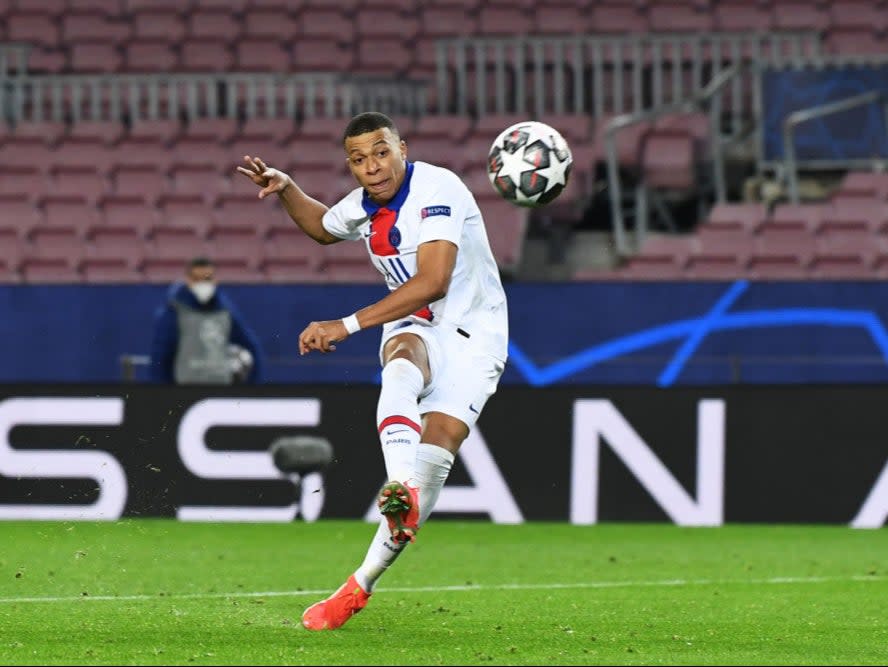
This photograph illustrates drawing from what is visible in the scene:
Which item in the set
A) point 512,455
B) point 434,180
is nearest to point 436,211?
point 434,180

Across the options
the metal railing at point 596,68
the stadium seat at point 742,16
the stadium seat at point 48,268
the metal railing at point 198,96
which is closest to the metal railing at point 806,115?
the metal railing at point 596,68

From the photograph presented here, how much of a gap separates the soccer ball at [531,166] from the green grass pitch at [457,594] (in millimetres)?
1776

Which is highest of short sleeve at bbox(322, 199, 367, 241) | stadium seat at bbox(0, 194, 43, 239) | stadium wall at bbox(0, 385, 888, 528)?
A: short sleeve at bbox(322, 199, 367, 241)

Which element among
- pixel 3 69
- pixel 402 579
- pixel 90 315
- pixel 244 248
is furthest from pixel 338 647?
pixel 3 69

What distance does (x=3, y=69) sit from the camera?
2012 centimetres

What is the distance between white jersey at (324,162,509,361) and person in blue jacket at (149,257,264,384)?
6.67m

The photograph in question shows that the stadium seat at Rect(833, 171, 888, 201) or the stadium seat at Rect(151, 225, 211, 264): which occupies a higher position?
the stadium seat at Rect(833, 171, 888, 201)

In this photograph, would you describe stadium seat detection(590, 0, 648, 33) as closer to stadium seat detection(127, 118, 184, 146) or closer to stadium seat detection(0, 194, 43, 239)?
stadium seat detection(127, 118, 184, 146)

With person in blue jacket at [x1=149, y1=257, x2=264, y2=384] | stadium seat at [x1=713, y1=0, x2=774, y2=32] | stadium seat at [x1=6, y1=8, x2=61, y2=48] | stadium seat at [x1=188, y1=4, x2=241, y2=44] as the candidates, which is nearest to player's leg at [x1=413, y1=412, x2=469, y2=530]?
person in blue jacket at [x1=149, y1=257, x2=264, y2=384]

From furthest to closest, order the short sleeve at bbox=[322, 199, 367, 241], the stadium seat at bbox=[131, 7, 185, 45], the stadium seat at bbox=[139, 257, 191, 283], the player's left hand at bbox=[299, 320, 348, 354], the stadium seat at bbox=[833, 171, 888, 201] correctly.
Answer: the stadium seat at bbox=[131, 7, 185, 45]
the stadium seat at bbox=[833, 171, 888, 201]
the stadium seat at bbox=[139, 257, 191, 283]
the short sleeve at bbox=[322, 199, 367, 241]
the player's left hand at bbox=[299, 320, 348, 354]

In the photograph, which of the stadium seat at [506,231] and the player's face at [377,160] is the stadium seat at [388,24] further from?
the player's face at [377,160]

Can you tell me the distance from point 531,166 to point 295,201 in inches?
44.3

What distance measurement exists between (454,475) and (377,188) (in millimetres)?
5931

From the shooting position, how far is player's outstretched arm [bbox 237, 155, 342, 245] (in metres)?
7.31
